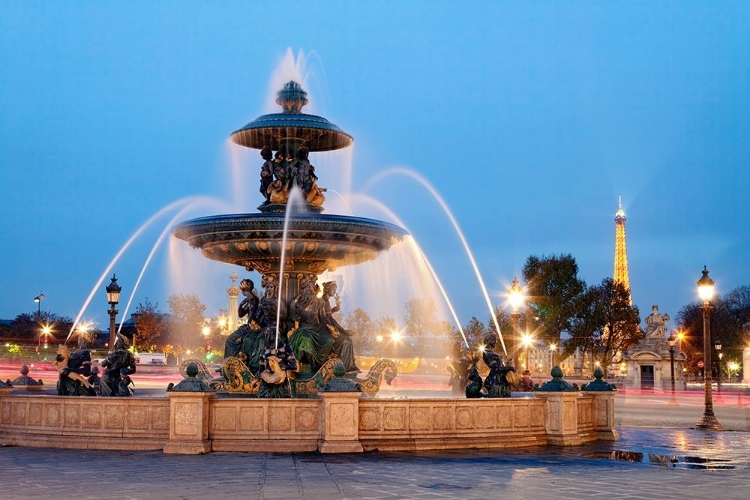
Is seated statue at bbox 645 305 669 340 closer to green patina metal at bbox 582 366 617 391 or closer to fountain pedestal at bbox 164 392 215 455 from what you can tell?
green patina metal at bbox 582 366 617 391

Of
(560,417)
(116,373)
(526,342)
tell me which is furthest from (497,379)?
(526,342)

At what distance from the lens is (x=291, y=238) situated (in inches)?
719

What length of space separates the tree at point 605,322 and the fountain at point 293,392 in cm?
5286

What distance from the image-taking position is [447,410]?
15039mm

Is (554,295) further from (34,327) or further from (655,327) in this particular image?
(34,327)

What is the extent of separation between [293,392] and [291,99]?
6.51 meters

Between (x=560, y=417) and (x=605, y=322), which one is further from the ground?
(x=605, y=322)

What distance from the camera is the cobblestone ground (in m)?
10.2

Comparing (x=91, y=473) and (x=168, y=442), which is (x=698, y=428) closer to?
(x=168, y=442)

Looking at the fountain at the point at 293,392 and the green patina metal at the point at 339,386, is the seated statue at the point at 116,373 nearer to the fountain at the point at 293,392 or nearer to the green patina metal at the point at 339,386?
the fountain at the point at 293,392

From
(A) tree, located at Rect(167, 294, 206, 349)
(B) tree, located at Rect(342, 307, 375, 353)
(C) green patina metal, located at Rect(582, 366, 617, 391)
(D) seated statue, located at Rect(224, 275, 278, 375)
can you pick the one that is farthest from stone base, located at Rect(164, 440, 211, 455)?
(A) tree, located at Rect(167, 294, 206, 349)

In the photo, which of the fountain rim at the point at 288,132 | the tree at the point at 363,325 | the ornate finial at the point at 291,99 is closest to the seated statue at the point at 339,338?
the fountain rim at the point at 288,132

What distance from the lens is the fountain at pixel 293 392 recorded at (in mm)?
14273

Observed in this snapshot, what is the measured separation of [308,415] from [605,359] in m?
60.2
